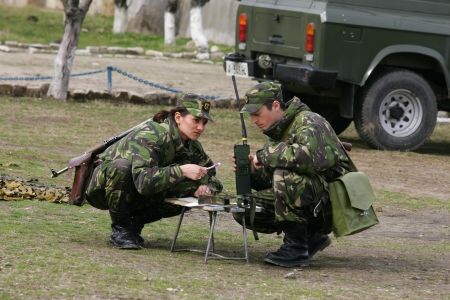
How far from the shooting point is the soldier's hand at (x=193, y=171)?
8062 millimetres

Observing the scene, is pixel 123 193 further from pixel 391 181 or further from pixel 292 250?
A: pixel 391 181

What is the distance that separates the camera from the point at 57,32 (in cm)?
3212

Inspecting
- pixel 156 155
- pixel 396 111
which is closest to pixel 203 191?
pixel 156 155

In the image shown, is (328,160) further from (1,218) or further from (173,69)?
(173,69)

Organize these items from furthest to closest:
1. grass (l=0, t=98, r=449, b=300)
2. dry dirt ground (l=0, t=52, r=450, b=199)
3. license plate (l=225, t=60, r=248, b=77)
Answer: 1. license plate (l=225, t=60, r=248, b=77)
2. dry dirt ground (l=0, t=52, r=450, b=199)
3. grass (l=0, t=98, r=449, b=300)

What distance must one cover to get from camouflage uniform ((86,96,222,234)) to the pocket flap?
868 mm

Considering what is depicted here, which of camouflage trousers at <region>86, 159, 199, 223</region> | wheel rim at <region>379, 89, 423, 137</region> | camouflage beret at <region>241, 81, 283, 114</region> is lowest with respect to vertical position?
wheel rim at <region>379, 89, 423, 137</region>

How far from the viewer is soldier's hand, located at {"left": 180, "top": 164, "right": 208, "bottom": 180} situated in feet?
26.5

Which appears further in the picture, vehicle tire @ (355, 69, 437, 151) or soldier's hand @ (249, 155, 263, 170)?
vehicle tire @ (355, 69, 437, 151)

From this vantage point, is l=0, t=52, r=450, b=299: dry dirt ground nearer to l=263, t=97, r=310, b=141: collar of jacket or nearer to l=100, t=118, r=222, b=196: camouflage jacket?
l=263, t=97, r=310, b=141: collar of jacket

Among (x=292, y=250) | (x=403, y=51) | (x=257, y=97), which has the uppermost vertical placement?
(x=257, y=97)

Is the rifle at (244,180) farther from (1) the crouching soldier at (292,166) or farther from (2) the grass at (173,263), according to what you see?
(2) the grass at (173,263)

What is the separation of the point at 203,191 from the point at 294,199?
0.59m

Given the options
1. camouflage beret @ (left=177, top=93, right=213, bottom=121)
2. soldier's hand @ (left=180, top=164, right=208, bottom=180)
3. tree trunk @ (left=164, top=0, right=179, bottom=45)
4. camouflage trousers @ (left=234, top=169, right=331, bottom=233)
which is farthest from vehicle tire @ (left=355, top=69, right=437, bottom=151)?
tree trunk @ (left=164, top=0, right=179, bottom=45)
